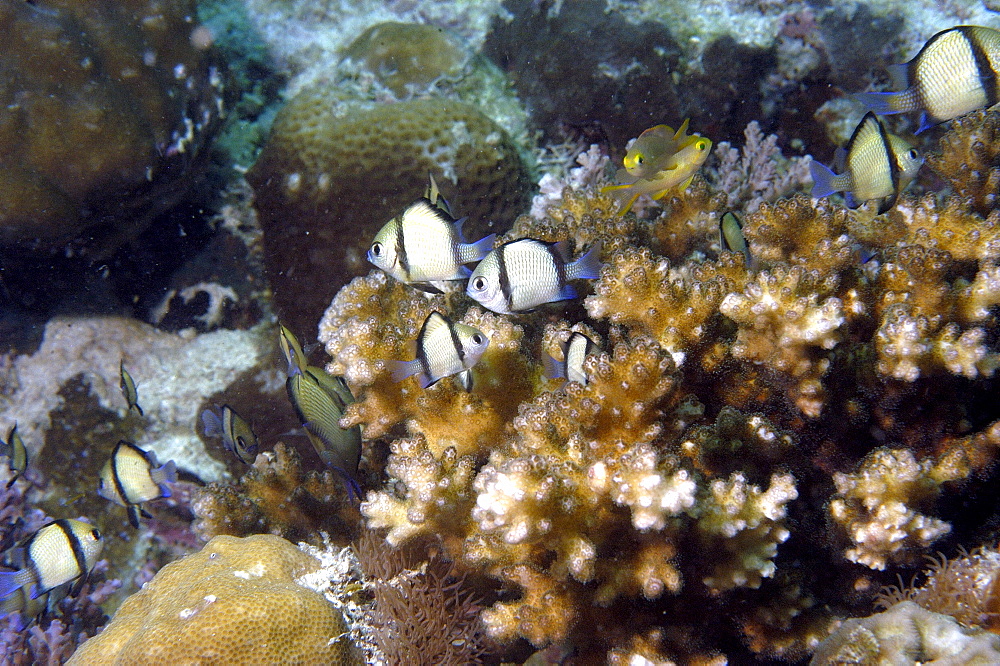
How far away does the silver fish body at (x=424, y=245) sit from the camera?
9.27ft

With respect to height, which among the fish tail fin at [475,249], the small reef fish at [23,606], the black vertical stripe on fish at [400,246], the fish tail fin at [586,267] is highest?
the black vertical stripe on fish at [400,246]

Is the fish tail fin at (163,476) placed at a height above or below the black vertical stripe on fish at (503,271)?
below

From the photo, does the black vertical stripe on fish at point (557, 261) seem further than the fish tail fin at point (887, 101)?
No

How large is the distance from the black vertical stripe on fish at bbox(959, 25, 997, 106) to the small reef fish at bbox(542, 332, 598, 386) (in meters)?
2.45

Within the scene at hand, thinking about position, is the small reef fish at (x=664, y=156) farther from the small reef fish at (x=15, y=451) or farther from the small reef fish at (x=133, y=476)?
the small reef fish at (x=15, y=451)

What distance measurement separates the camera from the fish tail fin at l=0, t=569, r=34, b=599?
11.8 feet

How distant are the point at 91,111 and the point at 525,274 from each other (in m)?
3.87

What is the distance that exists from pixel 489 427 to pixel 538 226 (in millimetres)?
1304

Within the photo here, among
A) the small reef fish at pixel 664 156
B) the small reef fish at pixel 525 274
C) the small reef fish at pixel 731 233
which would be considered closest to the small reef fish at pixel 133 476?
the small reef fish at pixel 525 274

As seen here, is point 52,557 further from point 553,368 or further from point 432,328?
point 553,368

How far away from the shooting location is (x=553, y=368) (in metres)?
2.71

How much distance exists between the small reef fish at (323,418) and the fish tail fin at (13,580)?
89.7 inches

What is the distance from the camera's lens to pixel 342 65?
19.9ft

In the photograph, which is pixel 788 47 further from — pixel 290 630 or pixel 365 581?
pixel 290 630
